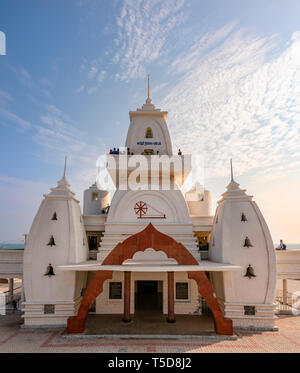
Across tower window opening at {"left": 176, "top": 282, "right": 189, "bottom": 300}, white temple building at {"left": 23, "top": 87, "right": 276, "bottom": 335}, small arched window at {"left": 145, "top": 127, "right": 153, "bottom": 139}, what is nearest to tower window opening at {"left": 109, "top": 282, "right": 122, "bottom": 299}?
white temple building at {"left": 23, "top": 87, "right": 276, "bottom": 335}

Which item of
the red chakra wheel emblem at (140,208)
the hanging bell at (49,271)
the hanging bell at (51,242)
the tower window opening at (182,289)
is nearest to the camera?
the hanging bell at (49,271)

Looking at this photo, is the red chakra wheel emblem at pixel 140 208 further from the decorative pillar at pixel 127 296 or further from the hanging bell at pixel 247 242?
the hanging bell at pixel 247 242

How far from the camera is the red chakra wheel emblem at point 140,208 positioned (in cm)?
1853

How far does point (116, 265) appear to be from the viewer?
13297 millimetres

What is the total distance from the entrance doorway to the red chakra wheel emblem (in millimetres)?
6976

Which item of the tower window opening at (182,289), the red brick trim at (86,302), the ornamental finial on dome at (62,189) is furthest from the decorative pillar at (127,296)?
the ornamental finial on dome at (62,189)

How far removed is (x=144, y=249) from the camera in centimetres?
1336

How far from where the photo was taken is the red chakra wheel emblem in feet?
60.8

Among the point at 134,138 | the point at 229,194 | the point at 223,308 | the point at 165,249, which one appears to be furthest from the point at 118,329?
the point at 134,138

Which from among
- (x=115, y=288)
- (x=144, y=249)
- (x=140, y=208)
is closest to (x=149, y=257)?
(x=115, y=288)

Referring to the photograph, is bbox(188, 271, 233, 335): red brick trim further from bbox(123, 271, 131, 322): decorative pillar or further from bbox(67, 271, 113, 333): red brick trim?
bbox(67, 271, 113, 333): red brick trim

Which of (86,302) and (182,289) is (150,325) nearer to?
(182,289)

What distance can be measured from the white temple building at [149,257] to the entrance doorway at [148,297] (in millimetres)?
597
